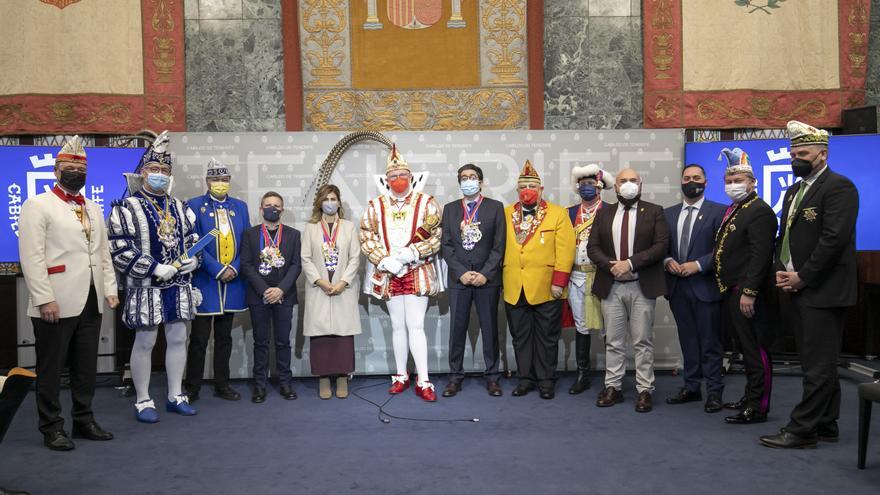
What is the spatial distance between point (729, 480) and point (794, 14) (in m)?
4.93

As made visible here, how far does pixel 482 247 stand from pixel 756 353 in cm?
185

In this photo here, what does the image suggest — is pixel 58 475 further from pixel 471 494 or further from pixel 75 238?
pixel 471 494

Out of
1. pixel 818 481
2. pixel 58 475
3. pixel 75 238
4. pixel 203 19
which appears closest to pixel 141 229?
pixel 75 238

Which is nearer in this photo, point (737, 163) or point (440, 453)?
point (440, 453)

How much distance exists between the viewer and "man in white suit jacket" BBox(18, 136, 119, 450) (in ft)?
12.2

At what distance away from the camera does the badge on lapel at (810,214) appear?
3.53 meters

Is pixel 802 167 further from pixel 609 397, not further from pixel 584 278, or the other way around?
pixel 609 397

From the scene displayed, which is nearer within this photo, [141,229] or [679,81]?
[141,229]

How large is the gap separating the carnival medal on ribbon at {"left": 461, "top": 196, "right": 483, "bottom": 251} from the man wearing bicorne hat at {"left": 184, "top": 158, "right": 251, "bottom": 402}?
1539mm

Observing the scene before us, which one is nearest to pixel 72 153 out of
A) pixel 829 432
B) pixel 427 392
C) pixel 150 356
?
pixel 150 356

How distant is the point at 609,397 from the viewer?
4.67 metres

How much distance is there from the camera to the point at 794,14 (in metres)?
6.50

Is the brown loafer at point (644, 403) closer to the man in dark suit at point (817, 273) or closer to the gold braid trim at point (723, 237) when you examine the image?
the gold braid trim at point (723, 237)

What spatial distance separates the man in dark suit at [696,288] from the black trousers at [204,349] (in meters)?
3.01
